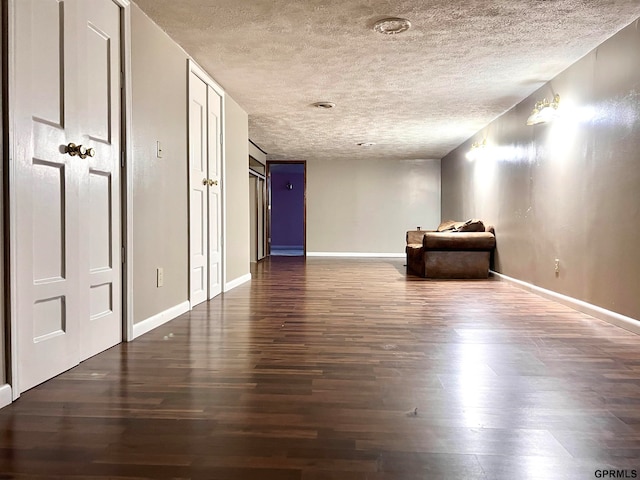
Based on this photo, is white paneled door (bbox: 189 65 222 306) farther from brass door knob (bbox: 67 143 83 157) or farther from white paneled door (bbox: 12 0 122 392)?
brass door knob (bbox: 67 143 83 157)

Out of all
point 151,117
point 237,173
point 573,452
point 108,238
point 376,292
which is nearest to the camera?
point 573,452

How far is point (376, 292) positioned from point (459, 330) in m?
1.84

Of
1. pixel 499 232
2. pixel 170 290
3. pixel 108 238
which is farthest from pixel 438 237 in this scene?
pixel 108 238

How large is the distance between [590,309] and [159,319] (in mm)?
3418

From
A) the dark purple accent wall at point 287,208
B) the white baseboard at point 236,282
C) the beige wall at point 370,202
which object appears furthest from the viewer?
the dark purple accent wall at point 287,208

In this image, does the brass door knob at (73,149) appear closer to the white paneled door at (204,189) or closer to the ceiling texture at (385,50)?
the ceiling texture at (385,50)

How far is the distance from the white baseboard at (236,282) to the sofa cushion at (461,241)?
8.12 ft

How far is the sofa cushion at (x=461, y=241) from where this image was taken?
614 centimetres

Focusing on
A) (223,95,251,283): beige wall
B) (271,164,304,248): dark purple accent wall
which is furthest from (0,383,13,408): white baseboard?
(271,164,304,248): dark purple accent wall

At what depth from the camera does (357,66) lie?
13.5 feet

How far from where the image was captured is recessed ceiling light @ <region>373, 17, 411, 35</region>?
3.12 meters

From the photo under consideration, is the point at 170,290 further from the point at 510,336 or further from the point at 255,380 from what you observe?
the point at 510,336

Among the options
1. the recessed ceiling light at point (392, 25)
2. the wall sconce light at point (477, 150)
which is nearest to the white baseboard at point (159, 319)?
the recessed ceiling light at point (392, 25)

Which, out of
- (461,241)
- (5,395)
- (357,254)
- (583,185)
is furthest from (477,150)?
(5,395)
